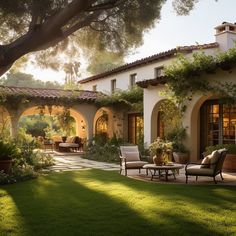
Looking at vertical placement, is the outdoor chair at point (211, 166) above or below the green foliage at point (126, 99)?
below

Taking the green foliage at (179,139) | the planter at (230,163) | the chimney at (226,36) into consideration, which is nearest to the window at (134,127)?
the green foliage at (179,139)

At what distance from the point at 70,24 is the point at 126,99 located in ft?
35.3

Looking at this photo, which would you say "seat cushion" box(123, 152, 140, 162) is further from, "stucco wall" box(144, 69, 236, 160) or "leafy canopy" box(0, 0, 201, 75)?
"stucco wall" box(144, 69, 236, 160)

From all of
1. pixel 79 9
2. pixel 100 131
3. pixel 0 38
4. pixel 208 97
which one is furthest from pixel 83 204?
pixel 100 131

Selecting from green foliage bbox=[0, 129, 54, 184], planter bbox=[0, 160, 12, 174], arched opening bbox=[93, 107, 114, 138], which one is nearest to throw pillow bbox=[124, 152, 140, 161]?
green foliage bbox=[0, 129, 54, 184]

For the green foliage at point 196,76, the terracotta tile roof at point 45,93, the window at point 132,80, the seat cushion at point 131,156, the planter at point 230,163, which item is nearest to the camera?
the seat cushion at point 131,156

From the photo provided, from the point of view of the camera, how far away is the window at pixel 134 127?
20.4 meters

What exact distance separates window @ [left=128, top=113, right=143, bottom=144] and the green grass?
429 inches

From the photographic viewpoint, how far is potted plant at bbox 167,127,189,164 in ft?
45.9

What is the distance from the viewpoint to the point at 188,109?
1423cm

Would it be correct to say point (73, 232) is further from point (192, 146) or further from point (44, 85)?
point (44, 85)

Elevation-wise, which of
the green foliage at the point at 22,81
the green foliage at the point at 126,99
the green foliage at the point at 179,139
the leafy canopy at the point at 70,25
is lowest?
the green foliage at the point at 179,139

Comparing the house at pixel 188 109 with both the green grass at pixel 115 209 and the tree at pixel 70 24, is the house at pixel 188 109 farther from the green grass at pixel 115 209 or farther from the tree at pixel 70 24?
the green grass at pixel 115 209

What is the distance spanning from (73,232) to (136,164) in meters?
5.99
